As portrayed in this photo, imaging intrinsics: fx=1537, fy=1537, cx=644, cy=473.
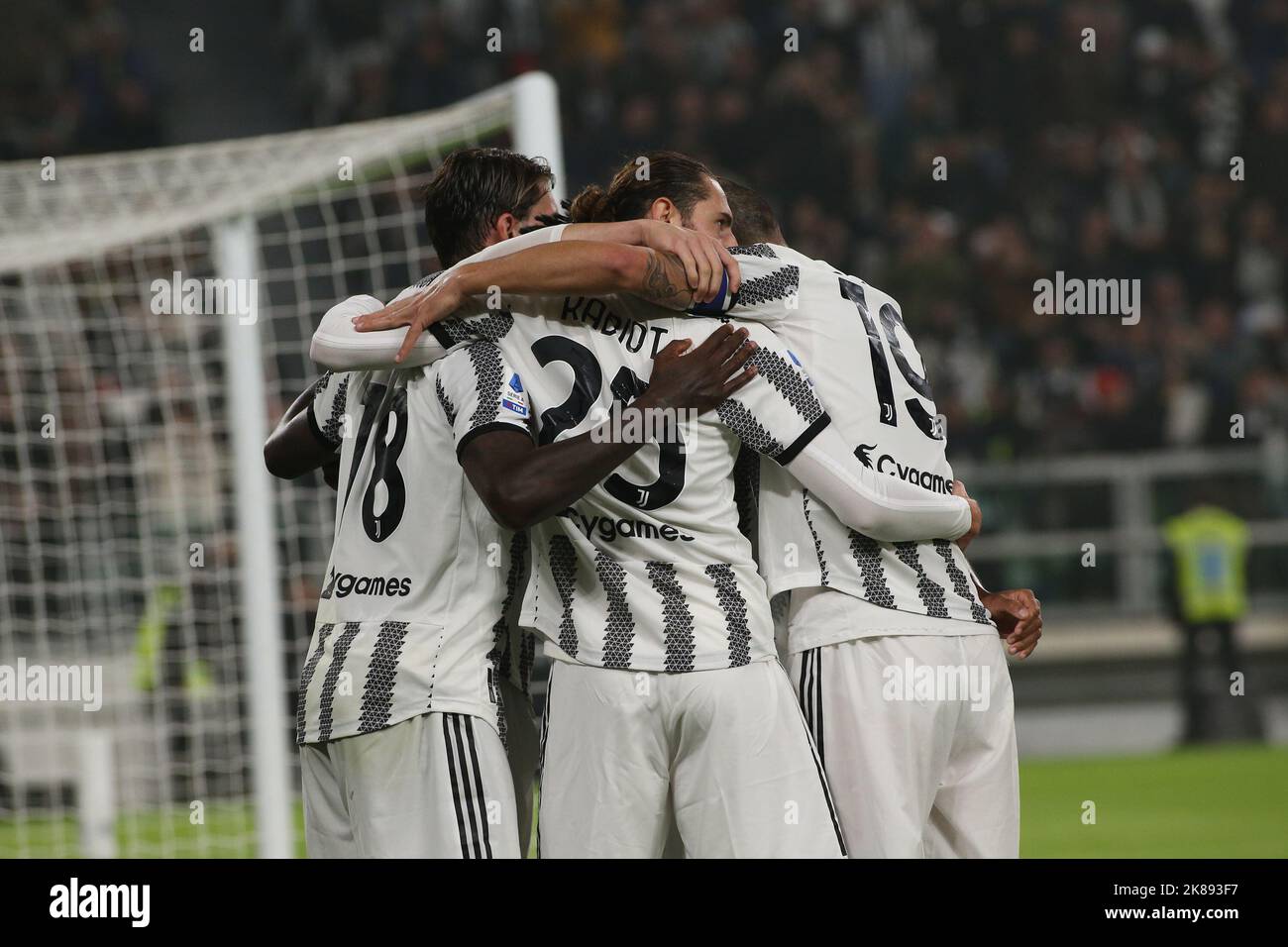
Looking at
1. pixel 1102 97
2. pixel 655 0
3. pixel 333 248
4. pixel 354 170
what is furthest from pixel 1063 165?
pixel 354 170

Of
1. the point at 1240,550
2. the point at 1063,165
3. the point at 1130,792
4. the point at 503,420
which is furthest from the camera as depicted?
the point at 1063,165

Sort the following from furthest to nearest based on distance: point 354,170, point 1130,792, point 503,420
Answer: point 1130,792, point 354,170, point 503,420

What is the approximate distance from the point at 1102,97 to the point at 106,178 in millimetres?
9772

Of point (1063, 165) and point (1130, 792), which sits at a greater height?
point (1063, 165)

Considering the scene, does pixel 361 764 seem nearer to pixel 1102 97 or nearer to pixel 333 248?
pixel 333 248

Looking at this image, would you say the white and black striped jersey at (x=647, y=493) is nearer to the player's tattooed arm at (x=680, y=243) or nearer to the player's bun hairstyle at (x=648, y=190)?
the player's tattooed arm at (x=680, y=243)

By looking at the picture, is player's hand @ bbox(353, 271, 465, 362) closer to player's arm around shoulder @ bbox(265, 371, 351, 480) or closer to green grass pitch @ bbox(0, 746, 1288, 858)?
player's arm around shoulder @ bbox(265, 371, 351, 480)

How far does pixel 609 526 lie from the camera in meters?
2.58

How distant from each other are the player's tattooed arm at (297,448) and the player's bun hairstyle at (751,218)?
890mm

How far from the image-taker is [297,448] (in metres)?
2.98

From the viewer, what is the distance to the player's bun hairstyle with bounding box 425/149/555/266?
2.87 meters

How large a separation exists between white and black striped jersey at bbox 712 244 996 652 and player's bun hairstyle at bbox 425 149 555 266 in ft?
1.42

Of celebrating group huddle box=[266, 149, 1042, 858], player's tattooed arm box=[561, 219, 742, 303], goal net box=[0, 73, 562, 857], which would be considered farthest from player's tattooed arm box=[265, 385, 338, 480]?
goal net box=[0, 73, 562, 857]

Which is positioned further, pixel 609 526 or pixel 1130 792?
pixel 1130 792
